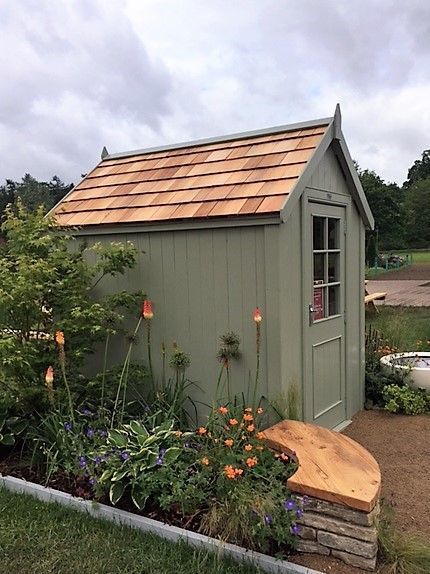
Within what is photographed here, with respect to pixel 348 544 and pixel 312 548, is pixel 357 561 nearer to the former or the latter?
pixel 348 544

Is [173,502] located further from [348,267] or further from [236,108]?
[236,108]

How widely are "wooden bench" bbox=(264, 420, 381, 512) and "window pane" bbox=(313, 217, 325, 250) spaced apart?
160 cm

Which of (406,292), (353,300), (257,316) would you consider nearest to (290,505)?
(257,316)

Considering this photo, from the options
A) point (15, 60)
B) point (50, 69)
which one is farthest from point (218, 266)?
point (50, 69)

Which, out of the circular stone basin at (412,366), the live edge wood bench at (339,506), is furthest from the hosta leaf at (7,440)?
the circular stone basin at (412,366)

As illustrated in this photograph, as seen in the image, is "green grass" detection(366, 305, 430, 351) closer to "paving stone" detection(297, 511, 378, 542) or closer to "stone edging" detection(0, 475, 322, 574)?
"paving stone" detection(297, 511, 378, 542)

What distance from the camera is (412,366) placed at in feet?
18.6

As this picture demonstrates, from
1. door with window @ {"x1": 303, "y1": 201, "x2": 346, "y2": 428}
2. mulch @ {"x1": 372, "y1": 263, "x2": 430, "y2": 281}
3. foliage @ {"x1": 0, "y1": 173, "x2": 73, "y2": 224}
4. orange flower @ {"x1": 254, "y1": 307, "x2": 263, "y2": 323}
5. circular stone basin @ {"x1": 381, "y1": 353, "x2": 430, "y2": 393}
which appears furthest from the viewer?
foliage @ {"x1": 0, "y1": 173, "x2": 73, "y2": 224}

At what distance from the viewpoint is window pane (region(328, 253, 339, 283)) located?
4.66 m

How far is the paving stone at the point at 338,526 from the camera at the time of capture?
2479 millimetres

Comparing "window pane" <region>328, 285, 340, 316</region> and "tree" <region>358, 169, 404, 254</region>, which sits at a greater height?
"tree" <region>358, 169, 404, 254</region>

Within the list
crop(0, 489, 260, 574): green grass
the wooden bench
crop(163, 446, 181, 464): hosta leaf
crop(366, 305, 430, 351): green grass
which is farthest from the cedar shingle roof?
crop(366, 305, 430, 351): green grass

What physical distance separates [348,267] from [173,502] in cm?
300

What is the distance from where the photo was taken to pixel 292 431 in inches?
137
